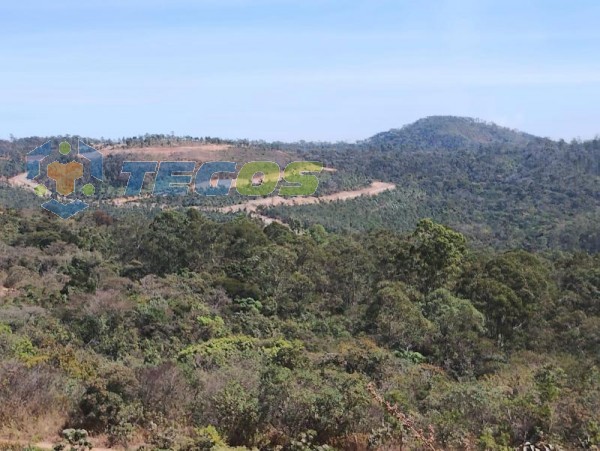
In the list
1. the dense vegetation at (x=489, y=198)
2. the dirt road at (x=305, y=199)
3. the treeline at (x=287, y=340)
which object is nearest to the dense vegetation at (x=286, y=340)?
the treeline at (x=287, y=340)

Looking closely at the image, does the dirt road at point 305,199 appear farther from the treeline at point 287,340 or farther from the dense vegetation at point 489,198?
the treeline at point 287,340

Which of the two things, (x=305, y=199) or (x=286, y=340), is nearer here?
(x=286, y=340)

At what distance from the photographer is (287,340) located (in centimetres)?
1784

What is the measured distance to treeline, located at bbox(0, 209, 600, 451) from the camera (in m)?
7.77

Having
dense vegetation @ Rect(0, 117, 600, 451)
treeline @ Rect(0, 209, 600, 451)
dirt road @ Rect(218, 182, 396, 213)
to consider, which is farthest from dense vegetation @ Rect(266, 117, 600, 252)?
treeline @ Rect(0, 209, 600, 451)

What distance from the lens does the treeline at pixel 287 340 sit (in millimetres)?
7770

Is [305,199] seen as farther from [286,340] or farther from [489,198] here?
[286,340]

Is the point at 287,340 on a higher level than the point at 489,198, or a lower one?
higher

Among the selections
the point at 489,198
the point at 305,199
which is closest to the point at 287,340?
the point at 305,199

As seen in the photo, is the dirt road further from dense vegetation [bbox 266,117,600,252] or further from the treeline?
the treeline

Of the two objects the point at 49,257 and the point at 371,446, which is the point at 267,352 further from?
the point at 49,257

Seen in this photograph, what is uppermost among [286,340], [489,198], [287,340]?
[286,340]

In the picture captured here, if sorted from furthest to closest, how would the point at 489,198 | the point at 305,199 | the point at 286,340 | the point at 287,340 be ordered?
the point at 489,198 < the point at 305,199 < the point at 287,340 < the point at 286,340

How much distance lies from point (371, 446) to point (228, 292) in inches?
646
